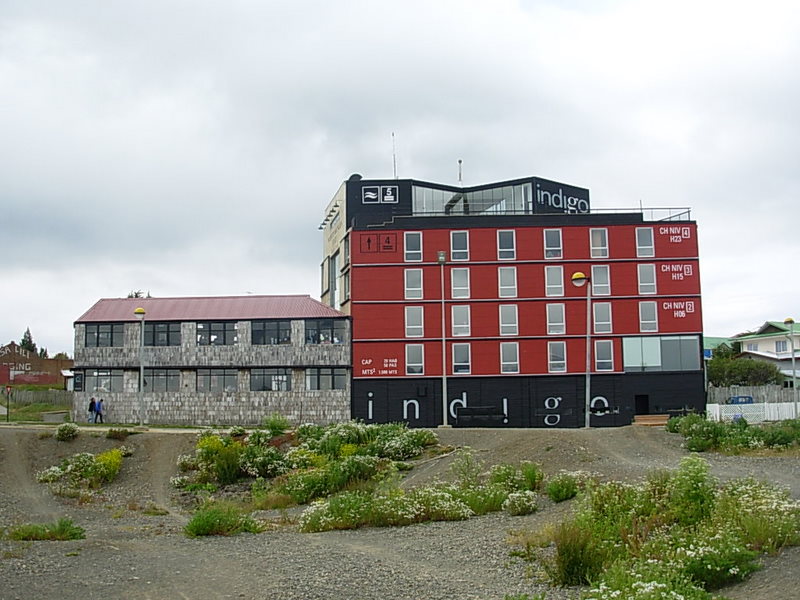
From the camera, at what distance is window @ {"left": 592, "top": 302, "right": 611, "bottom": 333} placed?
54.8 metres

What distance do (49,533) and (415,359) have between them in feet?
121

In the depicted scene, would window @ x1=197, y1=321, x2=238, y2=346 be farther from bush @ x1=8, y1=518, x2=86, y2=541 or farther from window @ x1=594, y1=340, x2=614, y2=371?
bush @ x1=8, y1=518, x2=86, y2=541

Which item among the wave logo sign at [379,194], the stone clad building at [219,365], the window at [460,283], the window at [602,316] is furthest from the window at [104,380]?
the window at [602,316]

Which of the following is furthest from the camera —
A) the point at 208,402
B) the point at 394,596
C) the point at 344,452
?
the point at 208,402

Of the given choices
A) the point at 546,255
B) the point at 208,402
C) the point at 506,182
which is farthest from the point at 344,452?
the point at 506,182

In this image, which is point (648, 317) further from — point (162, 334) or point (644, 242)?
point (162, 334)

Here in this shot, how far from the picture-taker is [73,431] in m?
36.2

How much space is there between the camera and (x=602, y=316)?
55.0 meters

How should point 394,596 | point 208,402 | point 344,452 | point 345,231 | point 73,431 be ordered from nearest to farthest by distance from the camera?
point 394,596 → point 344,452 → point 73,431 → point 208,402 → point 345,231

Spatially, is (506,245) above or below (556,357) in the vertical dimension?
above

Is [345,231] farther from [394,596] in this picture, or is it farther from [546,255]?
[394,596]

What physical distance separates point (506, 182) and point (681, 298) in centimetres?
1568

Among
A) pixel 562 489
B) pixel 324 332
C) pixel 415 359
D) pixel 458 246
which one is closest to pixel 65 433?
pixel 324 332

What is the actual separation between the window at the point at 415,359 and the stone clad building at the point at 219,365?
371 centimetres
